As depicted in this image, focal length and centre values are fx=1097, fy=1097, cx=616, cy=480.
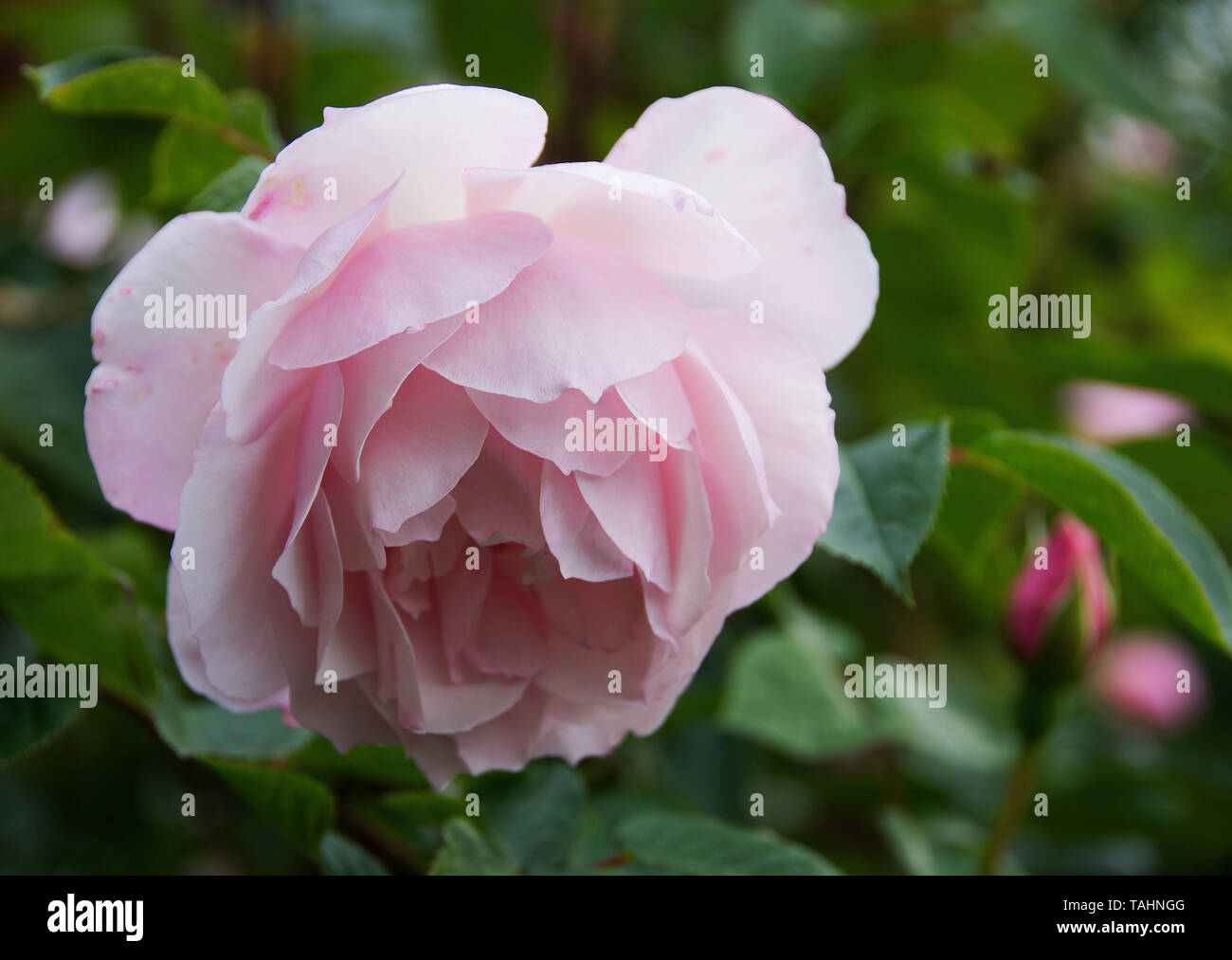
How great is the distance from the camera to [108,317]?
428mm

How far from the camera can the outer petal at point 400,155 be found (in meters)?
0.41

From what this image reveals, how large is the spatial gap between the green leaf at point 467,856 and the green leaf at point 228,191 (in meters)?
0.30

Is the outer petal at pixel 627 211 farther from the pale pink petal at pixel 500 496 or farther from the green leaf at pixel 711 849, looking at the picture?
the green leaf at pixel 711 849

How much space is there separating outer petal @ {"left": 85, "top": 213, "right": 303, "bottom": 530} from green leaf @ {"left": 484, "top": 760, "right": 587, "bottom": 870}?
260 mm

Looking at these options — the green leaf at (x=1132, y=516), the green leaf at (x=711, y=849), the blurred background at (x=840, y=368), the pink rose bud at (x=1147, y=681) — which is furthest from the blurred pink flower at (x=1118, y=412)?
→ the green leaf at (x=711, y=849)

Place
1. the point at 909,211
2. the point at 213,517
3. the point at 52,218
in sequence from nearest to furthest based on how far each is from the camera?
the point at 213,517, the point at 909,211, the point at 52,218

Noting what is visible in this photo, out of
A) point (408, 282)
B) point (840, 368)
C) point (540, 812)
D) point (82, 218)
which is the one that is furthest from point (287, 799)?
point (82, 218)

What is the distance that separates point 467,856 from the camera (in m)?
0.52

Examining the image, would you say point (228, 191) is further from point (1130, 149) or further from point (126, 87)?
point (1130, 149)

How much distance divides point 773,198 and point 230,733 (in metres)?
0.45

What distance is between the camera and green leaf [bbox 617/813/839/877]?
0.54 meters

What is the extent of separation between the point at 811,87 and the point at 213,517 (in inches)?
28.3
